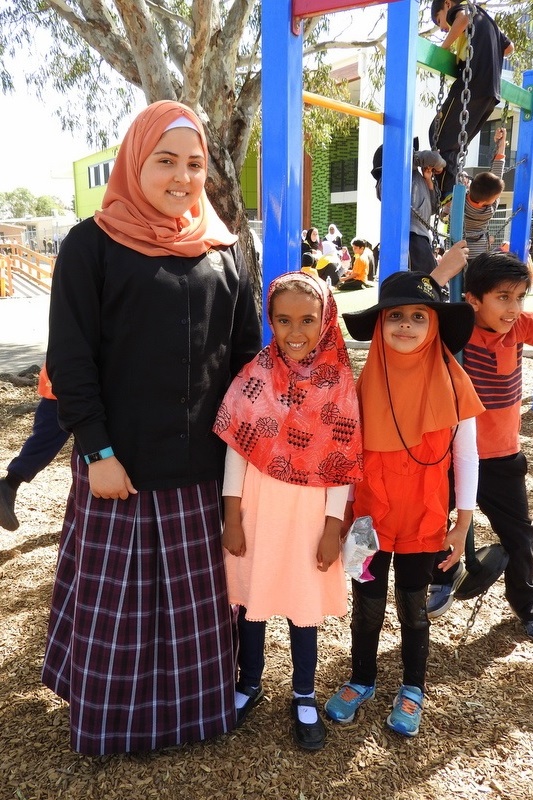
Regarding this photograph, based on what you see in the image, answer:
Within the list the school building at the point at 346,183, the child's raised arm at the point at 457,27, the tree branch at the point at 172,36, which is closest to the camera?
the child's raised arm at the point at 457,27

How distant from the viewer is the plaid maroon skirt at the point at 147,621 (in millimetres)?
1896

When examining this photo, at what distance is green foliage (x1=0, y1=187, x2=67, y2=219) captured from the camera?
97.9m

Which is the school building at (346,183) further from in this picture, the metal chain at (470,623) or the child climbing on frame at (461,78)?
the metal chain at (470,623)

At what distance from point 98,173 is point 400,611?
4018 centimetres

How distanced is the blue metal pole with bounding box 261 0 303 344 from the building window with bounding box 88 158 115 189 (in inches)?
1466

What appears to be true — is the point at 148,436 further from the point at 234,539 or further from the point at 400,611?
the point at 400,611

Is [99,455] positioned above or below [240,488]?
above

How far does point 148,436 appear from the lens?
1844 millimetres

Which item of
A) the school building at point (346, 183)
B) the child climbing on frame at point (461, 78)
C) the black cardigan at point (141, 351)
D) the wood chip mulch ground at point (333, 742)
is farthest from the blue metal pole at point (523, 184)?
the school building at point (346, 183)

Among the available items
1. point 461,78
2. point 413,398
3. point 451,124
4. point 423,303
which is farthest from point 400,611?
point 461,78

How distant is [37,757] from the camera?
2.04 meters

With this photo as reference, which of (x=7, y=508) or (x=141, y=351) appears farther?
(x=7, y=508)

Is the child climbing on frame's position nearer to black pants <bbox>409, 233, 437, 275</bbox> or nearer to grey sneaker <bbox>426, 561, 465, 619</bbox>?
black pants <bbox>409, 233, 437, 275</bbox>

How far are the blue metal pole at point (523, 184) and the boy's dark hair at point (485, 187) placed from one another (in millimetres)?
1161
